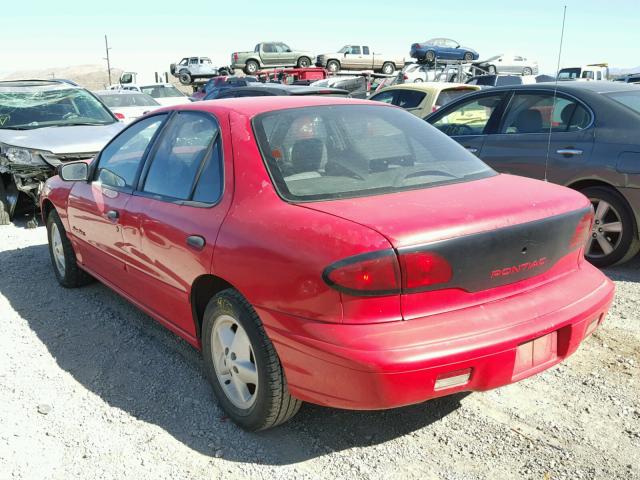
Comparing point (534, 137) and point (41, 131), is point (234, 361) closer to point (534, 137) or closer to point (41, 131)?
point (534, 137)

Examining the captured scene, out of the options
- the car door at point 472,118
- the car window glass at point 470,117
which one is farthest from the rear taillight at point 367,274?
the car window glass at point 470,117

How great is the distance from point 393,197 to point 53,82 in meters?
7.81

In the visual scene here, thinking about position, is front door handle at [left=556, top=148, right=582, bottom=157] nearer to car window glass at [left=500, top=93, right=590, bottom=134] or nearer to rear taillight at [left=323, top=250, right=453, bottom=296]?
car window glass at [left=500, top=93, right=590, bottom=134]

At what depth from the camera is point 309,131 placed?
10.1ft

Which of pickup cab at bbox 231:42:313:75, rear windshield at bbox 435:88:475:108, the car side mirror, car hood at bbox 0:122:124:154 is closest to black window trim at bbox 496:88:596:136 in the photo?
the car side mirror

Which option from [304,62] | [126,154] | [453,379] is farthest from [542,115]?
[304,62]

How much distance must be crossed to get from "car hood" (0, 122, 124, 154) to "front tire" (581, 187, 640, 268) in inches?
205

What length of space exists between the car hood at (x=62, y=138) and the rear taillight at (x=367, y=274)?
5.44m

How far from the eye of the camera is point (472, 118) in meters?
6.43

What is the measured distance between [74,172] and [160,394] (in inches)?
74.1

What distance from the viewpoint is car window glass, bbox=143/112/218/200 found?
3.18 metres

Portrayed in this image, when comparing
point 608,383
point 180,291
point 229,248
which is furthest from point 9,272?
point 608,383

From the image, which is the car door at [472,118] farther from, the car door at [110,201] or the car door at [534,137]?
the car door at [110,201]

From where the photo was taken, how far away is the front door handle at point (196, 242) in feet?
9.39
